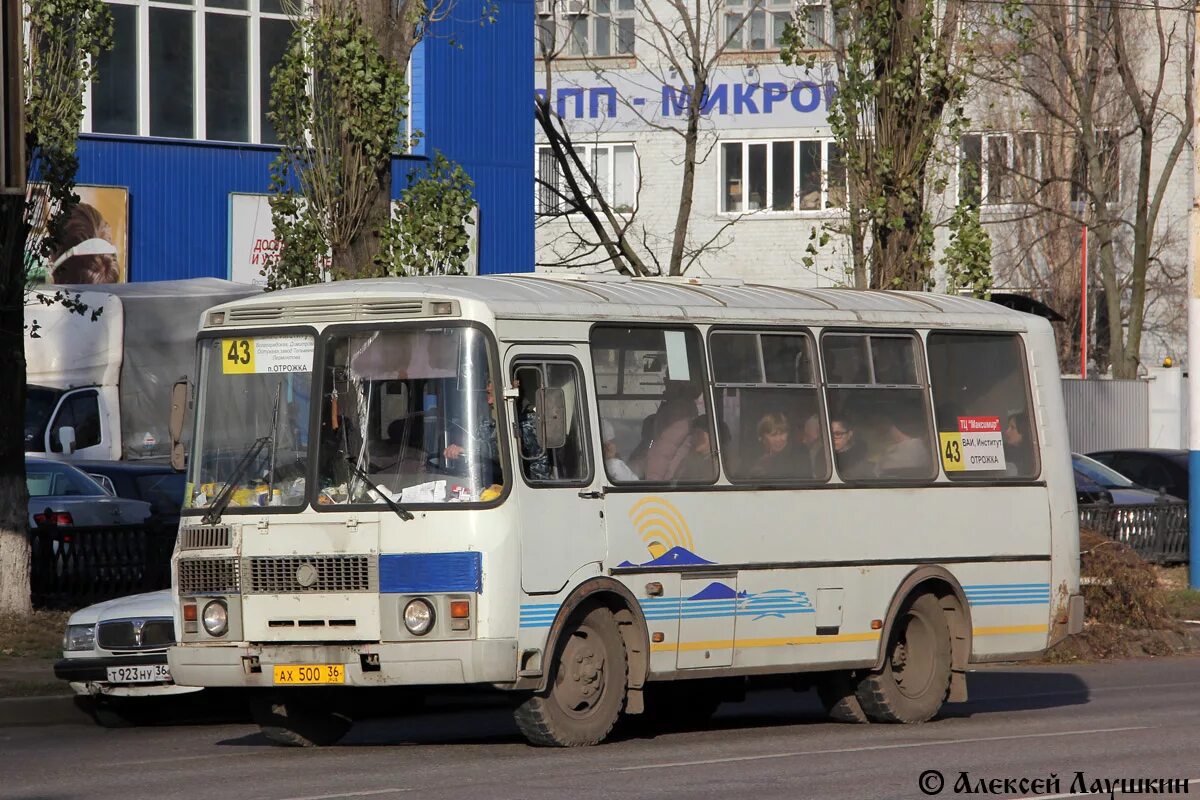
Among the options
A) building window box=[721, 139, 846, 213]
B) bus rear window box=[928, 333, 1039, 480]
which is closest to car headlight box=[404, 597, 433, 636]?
bus rear window box=[928, 333, 1039, 480]

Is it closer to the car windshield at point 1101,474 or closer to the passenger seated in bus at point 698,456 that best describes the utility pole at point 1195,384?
the car windshield at point 1101,474

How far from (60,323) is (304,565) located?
1570cm

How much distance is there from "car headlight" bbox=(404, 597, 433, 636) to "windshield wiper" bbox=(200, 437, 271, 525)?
1.32m

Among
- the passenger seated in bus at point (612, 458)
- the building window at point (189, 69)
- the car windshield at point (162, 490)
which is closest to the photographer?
the passenger seated in bus at point (612, 458)

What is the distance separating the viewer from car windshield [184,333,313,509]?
11.2 m

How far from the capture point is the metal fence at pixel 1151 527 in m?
27.3

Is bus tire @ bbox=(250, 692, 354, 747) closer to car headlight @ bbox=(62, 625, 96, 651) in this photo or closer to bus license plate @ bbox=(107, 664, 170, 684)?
bus license plate @ bbox=(107, 664, 170, 684)

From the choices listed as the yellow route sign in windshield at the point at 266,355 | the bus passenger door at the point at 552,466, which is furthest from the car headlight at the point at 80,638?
the bus passenger door at the point at 552,466

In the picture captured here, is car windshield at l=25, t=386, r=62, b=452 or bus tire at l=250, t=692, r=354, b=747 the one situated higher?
car windshield at l=25, t=386, r=62, b=452

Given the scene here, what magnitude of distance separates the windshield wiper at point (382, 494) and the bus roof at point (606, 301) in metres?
0.84

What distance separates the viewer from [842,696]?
13.4 meters

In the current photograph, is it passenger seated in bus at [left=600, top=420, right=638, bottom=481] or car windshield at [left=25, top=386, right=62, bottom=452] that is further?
car windshield at [left=25, top=386, right=62, bottom=452]

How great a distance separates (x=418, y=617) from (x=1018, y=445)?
5.22 metres

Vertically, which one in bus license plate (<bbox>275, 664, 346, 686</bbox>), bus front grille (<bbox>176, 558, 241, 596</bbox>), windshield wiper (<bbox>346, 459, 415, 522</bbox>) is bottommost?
bus license plate (<bbox>275, 664, 346, 686</bbox>)
